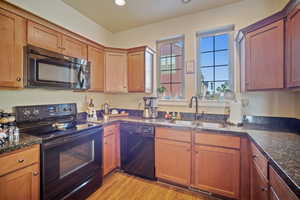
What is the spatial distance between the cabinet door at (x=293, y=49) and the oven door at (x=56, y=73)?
2.47 meters

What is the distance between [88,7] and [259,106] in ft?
9.95

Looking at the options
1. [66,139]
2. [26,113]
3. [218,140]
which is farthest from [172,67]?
[26,113]

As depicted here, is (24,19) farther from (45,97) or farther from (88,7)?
(88,7)

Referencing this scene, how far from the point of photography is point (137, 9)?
2.39 metres

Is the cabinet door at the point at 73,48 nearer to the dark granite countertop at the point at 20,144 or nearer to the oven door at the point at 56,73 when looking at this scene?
the oven door at the point at 56,73

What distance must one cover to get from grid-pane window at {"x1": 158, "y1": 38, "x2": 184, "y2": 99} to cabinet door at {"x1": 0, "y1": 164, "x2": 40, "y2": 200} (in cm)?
220

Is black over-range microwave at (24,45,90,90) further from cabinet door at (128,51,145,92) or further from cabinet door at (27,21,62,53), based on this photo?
cabinet door at (128,51,145,92)

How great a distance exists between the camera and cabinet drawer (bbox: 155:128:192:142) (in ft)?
6.35

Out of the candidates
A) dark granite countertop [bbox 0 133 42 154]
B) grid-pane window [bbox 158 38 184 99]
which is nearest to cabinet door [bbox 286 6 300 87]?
grid-pane window [bbox 158 38 184 99]

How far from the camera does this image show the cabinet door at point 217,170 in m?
1.69

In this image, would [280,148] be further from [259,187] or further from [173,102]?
[173,102]

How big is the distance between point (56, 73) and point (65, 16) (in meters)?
1.10

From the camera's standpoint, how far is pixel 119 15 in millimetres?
2568

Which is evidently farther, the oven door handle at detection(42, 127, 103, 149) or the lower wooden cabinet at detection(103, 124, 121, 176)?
the lower wooden cabinet at detection(103, 124, 121, 176)
